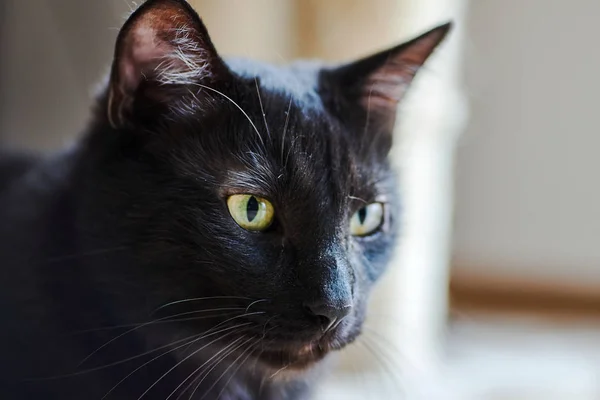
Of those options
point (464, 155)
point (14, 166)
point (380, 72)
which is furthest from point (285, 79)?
point (464, 155)

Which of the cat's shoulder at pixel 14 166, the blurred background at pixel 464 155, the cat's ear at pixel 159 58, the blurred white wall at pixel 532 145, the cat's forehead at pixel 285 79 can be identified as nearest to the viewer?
the cat's ear at pixel 159 58

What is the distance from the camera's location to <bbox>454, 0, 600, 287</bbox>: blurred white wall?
5.16 feet

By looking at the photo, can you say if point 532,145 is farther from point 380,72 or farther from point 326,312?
point 326,312

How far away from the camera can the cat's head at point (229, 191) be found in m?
0.74

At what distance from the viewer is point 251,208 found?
0.76 metres

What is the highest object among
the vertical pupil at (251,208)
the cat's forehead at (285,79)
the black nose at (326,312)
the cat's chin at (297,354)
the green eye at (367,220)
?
the cat's forehead at (285,79)

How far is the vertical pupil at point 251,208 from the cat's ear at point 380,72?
0.19 m

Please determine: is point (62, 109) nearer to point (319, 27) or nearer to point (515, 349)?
point (319, 27)

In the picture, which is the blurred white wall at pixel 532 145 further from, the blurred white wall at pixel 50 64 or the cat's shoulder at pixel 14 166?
the cat's shoulder at pixel 14 166

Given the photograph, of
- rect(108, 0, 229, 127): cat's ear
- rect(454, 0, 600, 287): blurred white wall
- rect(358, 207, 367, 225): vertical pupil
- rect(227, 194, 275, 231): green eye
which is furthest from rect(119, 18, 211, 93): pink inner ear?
rect(454, 0, 600, 287): blurred white wall

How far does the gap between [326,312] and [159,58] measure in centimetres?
33

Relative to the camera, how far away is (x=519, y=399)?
53.9 inches

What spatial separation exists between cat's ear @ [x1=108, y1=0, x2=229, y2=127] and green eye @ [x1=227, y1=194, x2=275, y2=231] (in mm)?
139

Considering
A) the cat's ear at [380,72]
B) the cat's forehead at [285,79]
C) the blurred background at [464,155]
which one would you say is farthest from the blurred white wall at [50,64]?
the cat's ear at [380,72]
